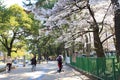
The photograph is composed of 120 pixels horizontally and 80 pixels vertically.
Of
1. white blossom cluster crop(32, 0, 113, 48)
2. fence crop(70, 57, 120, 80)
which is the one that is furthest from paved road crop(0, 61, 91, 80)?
fence crop(70, 57, 120, 80)

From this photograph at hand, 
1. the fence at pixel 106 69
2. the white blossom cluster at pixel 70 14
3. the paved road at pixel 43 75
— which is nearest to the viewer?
the fence at pixel 106 69

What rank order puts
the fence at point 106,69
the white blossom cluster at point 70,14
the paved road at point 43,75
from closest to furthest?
the fence at point 106,69
the white blossom cluster at point 70,14
the paved road at point 43,75

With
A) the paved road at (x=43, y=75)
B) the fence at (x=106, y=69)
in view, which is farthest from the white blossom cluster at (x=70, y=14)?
the paved road at (x=43, y=75)

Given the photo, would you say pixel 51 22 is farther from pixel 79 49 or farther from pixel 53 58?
pixel 53 58

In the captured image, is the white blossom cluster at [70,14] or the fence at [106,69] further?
the white blossom cluster at [70,14]

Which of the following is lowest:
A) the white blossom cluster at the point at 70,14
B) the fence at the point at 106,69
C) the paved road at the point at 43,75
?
the paved road at the point at 43,75

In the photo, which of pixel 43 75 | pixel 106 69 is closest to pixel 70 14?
pixel 106 69

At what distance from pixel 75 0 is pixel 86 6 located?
2.14 metres

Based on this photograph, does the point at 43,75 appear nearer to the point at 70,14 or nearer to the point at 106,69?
the point at 70,14

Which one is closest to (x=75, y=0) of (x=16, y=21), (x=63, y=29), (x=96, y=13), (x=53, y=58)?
(x=96, y=13)

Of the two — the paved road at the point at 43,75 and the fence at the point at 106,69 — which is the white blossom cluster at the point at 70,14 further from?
the paved road at the point at 43,75

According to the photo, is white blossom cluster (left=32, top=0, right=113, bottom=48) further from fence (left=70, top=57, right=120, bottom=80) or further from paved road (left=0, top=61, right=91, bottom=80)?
paved road (left=0, top=61, right=91, bottom=80)

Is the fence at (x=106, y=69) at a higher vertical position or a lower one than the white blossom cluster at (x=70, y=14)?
lower

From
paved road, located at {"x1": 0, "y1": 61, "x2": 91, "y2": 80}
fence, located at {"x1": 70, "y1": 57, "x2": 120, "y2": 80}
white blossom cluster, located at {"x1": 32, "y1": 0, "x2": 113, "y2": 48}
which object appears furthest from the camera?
paved road, located at {"x1": 0, "y1": 61, "x2": 91, "y2": 80}
